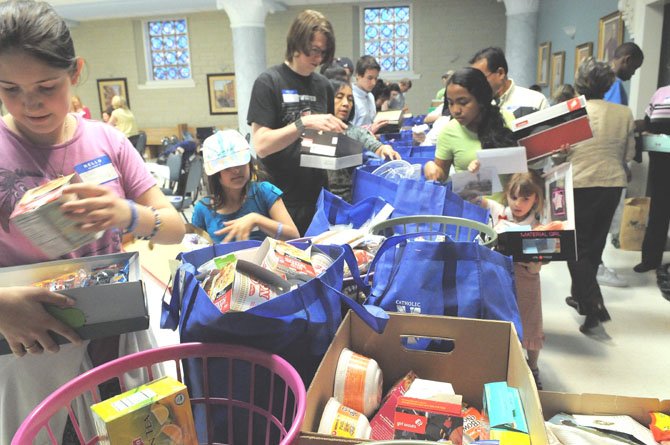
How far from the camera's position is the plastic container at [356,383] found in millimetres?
1002

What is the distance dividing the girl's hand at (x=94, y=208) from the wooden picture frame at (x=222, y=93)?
37.8 feet

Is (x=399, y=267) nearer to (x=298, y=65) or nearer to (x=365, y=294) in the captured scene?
(x=365, y=294)

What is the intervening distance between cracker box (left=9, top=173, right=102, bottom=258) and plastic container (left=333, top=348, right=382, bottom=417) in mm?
555

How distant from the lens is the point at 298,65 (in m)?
2.08

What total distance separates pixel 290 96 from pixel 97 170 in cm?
112

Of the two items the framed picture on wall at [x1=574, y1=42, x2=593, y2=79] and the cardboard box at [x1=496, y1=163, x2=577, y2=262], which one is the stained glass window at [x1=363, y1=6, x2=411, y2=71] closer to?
the framed picture on wall at [x1=574, y1=42, x2=593, y2=79]

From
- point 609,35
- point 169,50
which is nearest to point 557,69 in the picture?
point 609,35

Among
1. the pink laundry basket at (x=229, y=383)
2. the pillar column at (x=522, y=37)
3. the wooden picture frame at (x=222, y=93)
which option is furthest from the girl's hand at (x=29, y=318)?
the wooden picture frame at (x=222, y=93)

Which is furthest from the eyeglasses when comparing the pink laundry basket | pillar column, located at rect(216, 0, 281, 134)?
pillar column, located at rect(216, 0, 281, 134)

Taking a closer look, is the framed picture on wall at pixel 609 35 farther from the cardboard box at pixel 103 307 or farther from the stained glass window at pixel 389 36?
the cardboard box at pixel 103 307

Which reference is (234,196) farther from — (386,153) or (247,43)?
(247,43)

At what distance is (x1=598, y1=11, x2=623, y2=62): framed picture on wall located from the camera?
5516 mm

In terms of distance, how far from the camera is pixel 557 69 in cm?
793

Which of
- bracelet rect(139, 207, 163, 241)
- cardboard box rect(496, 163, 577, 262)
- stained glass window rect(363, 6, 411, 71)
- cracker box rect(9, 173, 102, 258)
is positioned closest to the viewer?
cracker box rect(9, 173, 102, 258)
